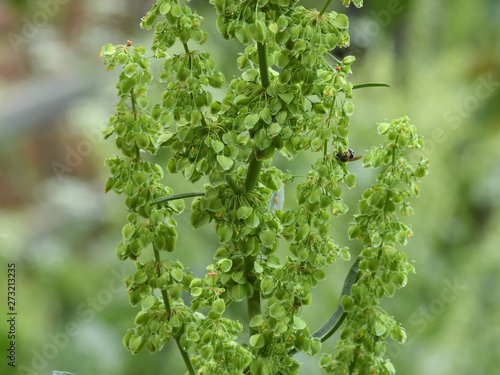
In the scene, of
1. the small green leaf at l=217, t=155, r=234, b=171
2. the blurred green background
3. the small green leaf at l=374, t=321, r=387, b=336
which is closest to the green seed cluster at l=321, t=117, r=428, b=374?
the small green leaf at l=374, t=321, r=387, b=336

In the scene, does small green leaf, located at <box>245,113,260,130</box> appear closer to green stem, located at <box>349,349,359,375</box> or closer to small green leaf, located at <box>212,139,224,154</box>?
small green leaf, located at <box>212,139,224,154</box>

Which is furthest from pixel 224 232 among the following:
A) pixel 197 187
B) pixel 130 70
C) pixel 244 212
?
pixel 197 187

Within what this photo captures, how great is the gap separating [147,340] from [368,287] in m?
0.17

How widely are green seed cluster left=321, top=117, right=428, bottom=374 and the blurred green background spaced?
0.84 m

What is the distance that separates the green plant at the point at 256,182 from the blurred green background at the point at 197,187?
2.87ft

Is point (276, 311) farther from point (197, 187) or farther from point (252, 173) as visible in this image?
point (197, 187)

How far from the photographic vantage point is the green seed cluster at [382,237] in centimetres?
47

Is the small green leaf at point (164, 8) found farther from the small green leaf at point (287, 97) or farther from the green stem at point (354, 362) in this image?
A: the green stem at point (354, 362)

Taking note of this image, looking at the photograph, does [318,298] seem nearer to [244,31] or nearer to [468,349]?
[468,349]

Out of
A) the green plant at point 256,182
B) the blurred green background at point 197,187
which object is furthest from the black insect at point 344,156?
the blurred green background at point 197,187

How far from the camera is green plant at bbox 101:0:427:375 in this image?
44cm

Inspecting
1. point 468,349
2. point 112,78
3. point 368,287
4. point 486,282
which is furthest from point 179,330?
point 112,78

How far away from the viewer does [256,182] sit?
487mm

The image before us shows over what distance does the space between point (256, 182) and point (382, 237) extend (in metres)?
0.10
